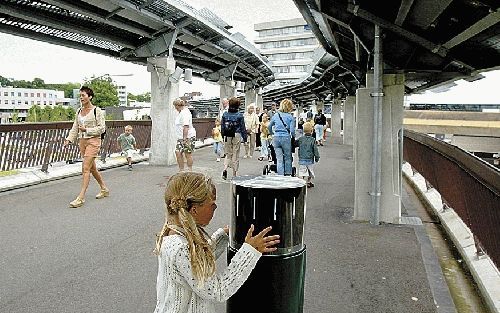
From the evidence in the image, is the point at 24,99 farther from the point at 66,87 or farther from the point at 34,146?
the point at 34,146

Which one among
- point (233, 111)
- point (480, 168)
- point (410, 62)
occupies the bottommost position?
point (480, 168)

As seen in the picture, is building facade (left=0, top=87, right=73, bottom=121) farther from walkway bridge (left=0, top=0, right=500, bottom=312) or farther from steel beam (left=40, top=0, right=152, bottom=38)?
walkway bridge (left=0, top=0, right=500, bottom=312)

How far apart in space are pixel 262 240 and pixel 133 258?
368 centimetres

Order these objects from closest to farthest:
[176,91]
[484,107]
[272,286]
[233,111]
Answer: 1. [272,286]
2. [233,111]
3. [176,91]
4. [484,107]

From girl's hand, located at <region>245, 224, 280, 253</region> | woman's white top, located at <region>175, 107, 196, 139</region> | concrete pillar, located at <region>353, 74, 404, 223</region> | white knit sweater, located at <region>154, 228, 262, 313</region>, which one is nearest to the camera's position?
white knit sweater, located at <region>154, 228, 262, 313</region>

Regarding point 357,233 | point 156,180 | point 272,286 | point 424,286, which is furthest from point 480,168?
point 156,180

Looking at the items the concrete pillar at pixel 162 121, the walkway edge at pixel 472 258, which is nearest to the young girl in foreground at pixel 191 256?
the walkway edge at pixel 472 258

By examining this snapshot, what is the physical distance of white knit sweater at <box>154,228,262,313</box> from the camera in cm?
213

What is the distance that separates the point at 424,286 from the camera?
16.0ft

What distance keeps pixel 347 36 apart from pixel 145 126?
9.77 metres

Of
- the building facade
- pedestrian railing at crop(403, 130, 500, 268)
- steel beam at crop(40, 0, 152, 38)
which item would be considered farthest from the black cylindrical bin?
the building facade

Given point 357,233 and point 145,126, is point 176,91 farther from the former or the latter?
point 357,233

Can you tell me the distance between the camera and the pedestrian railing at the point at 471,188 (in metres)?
4.30

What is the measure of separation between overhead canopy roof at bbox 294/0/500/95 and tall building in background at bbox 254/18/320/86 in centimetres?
12085
